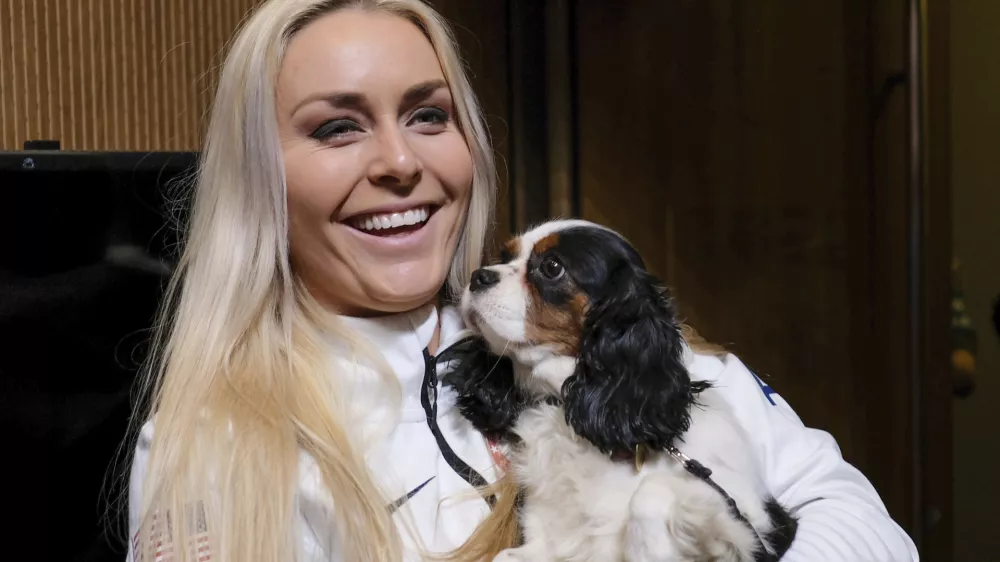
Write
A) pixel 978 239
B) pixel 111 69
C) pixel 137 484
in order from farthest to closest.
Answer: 1. pixel 978 239
2. pixel 111 69
3. pixel 137 484

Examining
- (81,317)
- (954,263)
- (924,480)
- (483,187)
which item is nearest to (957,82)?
(954,263)

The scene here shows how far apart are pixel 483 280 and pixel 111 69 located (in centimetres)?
104

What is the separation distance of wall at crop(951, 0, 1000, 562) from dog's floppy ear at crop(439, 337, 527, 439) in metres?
1.75

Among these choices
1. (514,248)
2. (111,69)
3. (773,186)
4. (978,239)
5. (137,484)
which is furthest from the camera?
(773,186)

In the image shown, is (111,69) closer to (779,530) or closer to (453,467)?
(453,467)

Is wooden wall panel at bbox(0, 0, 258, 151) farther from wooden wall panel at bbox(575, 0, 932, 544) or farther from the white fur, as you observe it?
wooden wall panel at bbox(575, 0, 932, 544)

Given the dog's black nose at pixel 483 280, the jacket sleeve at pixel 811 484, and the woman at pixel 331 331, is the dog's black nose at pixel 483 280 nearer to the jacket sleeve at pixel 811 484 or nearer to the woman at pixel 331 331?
the woman at pixel 331 331

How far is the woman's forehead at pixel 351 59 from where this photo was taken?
4.56ft

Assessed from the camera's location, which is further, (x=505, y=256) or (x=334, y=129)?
(x=505, y=256)

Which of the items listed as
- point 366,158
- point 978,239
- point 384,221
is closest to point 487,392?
point 384,221

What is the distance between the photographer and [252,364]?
141cm

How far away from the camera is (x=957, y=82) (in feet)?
8.37

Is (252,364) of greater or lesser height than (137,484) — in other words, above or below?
above

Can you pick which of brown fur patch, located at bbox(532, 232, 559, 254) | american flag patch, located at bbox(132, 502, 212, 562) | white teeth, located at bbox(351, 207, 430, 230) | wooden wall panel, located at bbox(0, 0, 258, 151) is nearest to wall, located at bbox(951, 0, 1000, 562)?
brown fur patch, located at bbox(532, 232, 559, 254)
